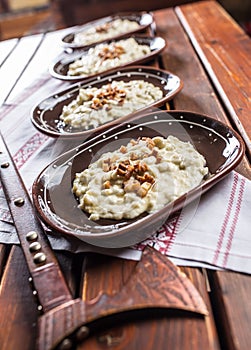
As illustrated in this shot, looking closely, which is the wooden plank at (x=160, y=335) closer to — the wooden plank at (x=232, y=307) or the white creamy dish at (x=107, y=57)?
the wooden plank at (x=232, y=307)

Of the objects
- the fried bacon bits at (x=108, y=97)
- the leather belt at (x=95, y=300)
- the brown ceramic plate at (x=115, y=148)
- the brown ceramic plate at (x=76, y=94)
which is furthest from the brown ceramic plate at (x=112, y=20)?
the leather belt at (x=95, y=300)

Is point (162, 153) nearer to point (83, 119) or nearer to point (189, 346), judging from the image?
point (83, 119)

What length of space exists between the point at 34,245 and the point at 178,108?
2.05 feet

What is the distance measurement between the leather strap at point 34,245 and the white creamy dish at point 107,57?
0.57 metres

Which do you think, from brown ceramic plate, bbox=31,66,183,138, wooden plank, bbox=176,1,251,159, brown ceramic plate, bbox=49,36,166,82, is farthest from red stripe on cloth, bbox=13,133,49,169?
wooden plank, bbox=176,1,251,159

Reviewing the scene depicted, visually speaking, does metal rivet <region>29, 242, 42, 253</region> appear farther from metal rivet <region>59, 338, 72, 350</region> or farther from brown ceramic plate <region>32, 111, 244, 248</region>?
metal rivet <region>59, 338, 72, 350</region>

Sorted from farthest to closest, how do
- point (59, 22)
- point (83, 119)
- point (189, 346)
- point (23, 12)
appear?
point (23, 12)
point (59, 22)
point (83, 119)
point (189, 346)

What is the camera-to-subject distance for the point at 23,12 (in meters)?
4.17

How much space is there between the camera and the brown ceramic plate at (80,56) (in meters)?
1.41

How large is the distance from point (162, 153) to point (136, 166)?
0.08 meters

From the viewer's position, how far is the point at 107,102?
3.87 feet

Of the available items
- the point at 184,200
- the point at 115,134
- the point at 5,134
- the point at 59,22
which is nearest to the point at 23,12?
the point at 59,22

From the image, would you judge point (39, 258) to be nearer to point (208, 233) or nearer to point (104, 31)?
point (208, 233)

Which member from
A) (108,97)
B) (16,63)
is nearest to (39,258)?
(108,97)
